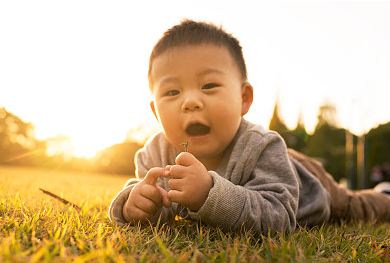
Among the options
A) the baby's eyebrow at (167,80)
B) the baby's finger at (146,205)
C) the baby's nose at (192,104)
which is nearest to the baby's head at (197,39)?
the baby's eyebrow at (167,80)

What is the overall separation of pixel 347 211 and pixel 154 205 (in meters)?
2.53

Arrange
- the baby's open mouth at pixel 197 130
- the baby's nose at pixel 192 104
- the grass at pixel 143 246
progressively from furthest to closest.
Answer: the baby's open mouth at pixel 197 130 → the baby's nose at pixel 192 104 → the grass at pixel 143 246

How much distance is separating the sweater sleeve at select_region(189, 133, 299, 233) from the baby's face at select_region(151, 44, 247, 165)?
0.83 ft

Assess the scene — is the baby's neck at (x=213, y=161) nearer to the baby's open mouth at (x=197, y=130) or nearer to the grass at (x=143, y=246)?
the baby's open mouth at (x=197, y=130)

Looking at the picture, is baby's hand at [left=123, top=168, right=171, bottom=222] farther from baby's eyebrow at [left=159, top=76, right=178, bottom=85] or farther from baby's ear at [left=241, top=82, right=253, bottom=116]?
baby's ear at [left=241, top=82, right=253, bottom=116]

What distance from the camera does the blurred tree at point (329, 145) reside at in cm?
2769

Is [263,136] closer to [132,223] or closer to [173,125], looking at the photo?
[173,125]

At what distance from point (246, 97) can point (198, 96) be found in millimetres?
571

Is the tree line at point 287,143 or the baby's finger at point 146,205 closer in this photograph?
the baby's finger at point 146,205

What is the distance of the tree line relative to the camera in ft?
83.0

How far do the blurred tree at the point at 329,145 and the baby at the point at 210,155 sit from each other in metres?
26.4

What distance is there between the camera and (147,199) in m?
1.86

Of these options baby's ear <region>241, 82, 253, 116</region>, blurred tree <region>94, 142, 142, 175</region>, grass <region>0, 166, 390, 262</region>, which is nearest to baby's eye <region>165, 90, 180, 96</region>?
baby's ear <region>241, 82, 253, 116</region>

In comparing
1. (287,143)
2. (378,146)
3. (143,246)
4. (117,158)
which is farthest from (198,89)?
(287,143)
